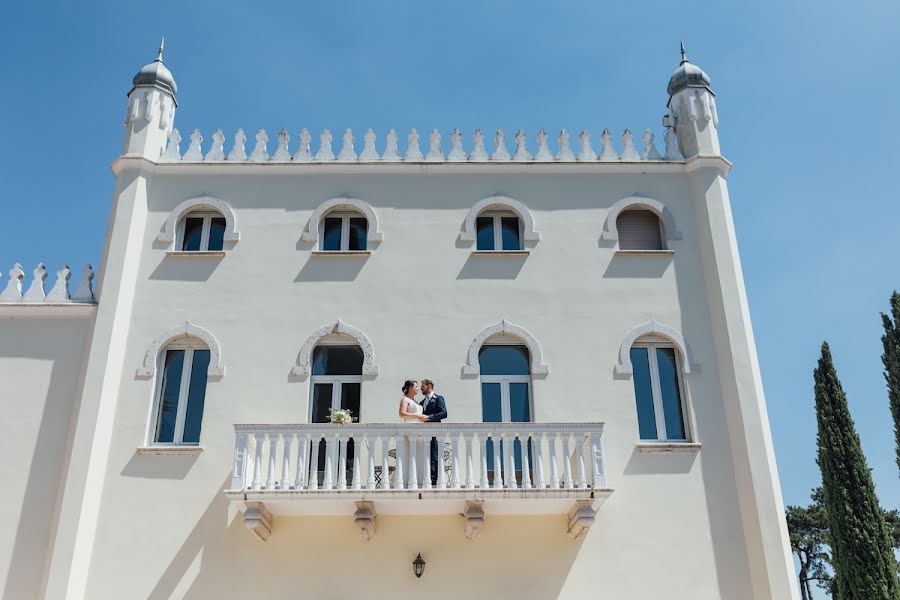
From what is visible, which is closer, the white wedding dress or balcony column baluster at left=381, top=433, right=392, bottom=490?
balcony column baluster at left=381, top=433, right=392, bottom=490

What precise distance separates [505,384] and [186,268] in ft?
20.8

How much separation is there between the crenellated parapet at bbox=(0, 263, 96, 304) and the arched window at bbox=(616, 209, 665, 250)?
10.0 meters

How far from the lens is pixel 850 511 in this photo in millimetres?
15055

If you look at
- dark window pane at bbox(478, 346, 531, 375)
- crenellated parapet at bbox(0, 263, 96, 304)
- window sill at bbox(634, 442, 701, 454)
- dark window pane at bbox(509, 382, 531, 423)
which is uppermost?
crenellated parapet at bbox(0, 263, 96, 304)

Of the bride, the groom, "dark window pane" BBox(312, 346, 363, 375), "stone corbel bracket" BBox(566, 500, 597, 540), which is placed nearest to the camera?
"stone corbel bracket" BBox(566, 500, 597, 540)

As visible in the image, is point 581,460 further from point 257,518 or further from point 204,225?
point 204,225

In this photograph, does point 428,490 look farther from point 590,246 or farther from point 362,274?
point 590,246

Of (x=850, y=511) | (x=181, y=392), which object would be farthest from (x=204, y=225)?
(x=850, y=511)

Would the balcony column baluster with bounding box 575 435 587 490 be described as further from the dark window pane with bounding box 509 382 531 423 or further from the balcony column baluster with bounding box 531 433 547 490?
the dark window pane with bounding box 509 382 531 423

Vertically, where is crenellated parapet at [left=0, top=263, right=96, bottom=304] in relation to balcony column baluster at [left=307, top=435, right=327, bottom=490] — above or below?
above

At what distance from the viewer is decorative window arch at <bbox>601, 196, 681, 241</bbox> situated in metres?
15.5

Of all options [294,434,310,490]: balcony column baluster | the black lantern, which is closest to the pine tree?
the black lantern

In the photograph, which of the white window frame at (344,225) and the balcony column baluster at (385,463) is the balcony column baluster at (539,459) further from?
the white window frame at (344,225)

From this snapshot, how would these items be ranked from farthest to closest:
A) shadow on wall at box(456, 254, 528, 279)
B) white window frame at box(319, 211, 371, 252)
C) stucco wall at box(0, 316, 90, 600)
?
1. white window frame at box(319, 211, 371, 252)
2. shadow on wall at box(456, 254, 528, 279)
3. stucco wall at box(0, 316, 90, 600)
